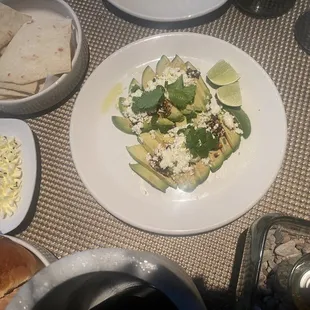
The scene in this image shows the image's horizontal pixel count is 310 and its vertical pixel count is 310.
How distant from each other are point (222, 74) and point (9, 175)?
567 millimetres

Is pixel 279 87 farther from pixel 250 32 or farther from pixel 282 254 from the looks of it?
pixel 282 254

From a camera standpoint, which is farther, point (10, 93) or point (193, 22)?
point (193, 22)

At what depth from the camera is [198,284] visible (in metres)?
1.03

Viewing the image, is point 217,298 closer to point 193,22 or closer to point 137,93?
point 137,93

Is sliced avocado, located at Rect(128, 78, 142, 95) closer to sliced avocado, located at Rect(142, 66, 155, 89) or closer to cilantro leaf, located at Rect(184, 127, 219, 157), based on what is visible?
sliced avocado, located at Rect(142, 66, 155, 89)

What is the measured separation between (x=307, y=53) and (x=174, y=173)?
0.48m

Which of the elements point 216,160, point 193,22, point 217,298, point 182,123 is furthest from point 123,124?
point 217,298

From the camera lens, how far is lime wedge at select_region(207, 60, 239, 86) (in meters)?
1.13

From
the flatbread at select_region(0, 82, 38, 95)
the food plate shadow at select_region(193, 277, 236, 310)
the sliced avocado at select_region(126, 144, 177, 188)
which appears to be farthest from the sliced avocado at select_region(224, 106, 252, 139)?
the flatbread at select_region(0, 82, 38, 95)

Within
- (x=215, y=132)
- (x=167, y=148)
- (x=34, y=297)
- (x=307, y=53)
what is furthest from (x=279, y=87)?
(x=34, y=297)

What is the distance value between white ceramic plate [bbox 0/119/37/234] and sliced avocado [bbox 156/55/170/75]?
0.35 metres

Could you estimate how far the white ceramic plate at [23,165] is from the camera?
1.04 metres

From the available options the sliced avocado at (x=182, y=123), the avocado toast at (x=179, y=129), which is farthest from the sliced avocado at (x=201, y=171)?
the sliced avocado at (x=182, y=123)

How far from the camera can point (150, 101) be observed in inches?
42.1
